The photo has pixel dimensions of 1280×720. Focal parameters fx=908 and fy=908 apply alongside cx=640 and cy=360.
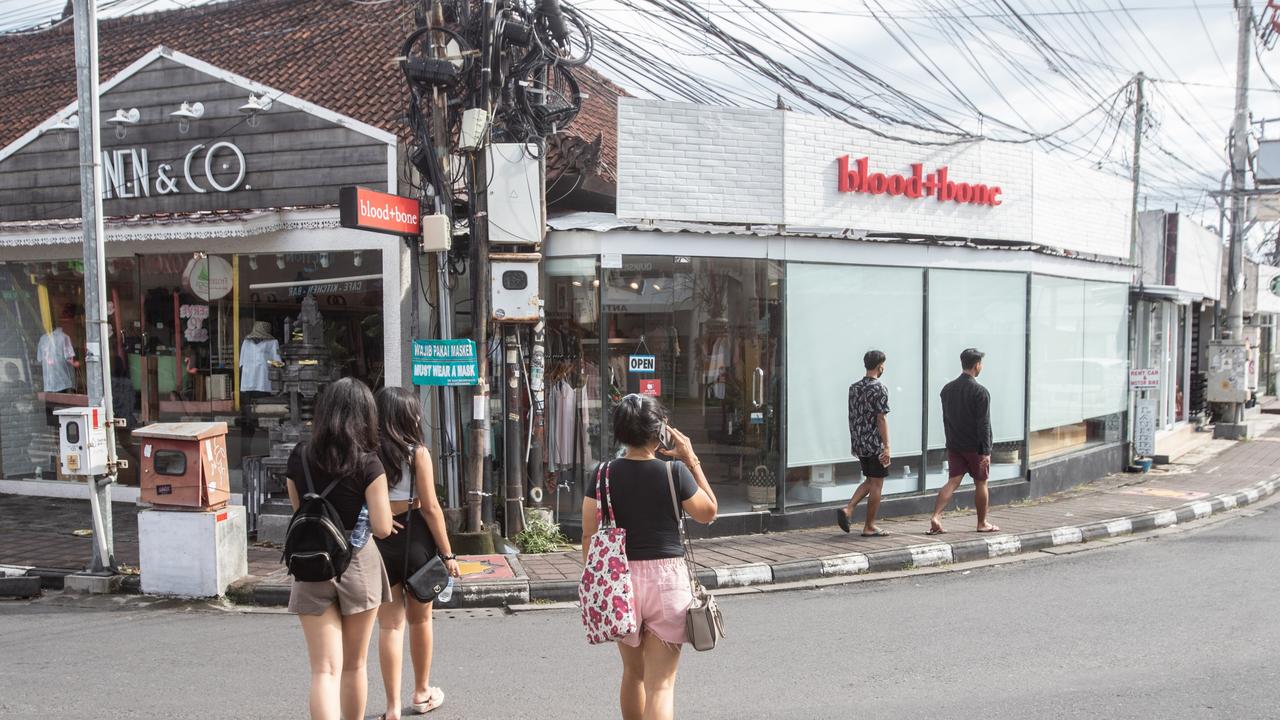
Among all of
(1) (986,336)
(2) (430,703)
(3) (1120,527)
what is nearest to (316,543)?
(2) (430,703)

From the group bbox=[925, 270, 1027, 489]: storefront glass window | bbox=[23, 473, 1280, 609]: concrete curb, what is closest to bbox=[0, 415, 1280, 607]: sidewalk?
bbox=[23, 473, 1280, 609]: concrete curb

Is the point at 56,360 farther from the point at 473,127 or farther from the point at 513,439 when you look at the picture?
the point at 473,127

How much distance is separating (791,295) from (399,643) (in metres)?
6.30

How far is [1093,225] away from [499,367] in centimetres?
897

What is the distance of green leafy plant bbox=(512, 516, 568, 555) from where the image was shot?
8625 mm

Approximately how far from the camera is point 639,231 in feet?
29.7

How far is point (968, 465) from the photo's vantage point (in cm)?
933

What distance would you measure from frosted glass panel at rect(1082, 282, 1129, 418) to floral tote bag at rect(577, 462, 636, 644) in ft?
37.5

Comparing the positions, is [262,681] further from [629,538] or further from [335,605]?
[629,538]

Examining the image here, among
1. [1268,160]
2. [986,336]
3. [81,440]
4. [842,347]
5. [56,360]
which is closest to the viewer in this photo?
[81,440]

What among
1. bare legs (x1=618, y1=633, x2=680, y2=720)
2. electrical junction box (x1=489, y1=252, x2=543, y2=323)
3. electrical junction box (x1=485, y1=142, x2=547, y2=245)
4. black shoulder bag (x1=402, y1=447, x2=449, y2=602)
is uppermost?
electrical junction box (x1=485, y1=142, x2=547, y2=245)

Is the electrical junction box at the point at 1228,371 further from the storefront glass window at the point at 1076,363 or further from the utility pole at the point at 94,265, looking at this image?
the utility pole at the point at 94,265

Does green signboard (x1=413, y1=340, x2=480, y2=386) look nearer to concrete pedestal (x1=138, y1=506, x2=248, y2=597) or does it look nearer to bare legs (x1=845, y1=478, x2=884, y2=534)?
concrete pedestal (x1=138, y1=506, x2=248, y2=597)

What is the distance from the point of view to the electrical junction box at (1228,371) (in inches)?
686
